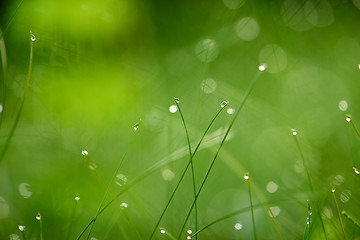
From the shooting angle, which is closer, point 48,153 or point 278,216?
point 278,216

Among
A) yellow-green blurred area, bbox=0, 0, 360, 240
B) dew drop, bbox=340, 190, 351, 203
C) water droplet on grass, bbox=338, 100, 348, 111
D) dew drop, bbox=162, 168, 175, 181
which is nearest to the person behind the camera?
dew drop, bbox=340, 190, 351, 203

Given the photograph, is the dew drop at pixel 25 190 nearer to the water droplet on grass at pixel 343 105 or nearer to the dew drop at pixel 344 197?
the dew drop at pixel 344 197

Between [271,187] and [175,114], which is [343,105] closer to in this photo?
[271,187]

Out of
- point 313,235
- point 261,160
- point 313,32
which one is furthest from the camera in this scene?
point 313,32

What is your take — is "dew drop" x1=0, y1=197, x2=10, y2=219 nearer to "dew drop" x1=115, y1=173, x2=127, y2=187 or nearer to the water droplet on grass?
"dew drop" x1=115, y1=173, x2=127, y2=187

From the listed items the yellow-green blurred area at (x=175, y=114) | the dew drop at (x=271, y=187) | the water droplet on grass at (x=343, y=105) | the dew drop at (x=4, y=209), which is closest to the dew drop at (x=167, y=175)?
the yellow-green blurred area at (x=175, y=114)

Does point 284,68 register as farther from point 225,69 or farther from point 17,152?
point 17,152

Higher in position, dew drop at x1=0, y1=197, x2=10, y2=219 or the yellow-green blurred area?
the yellow-green blurred area

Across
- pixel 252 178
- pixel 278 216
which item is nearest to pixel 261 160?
pixel 252 178

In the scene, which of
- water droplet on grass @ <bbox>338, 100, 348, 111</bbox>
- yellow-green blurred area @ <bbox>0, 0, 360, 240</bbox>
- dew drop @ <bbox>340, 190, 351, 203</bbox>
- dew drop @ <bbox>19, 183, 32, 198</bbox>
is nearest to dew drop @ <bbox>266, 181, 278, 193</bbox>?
yellow-green blurred area @ <bbox>0, 0, 360, 240</bbox>
